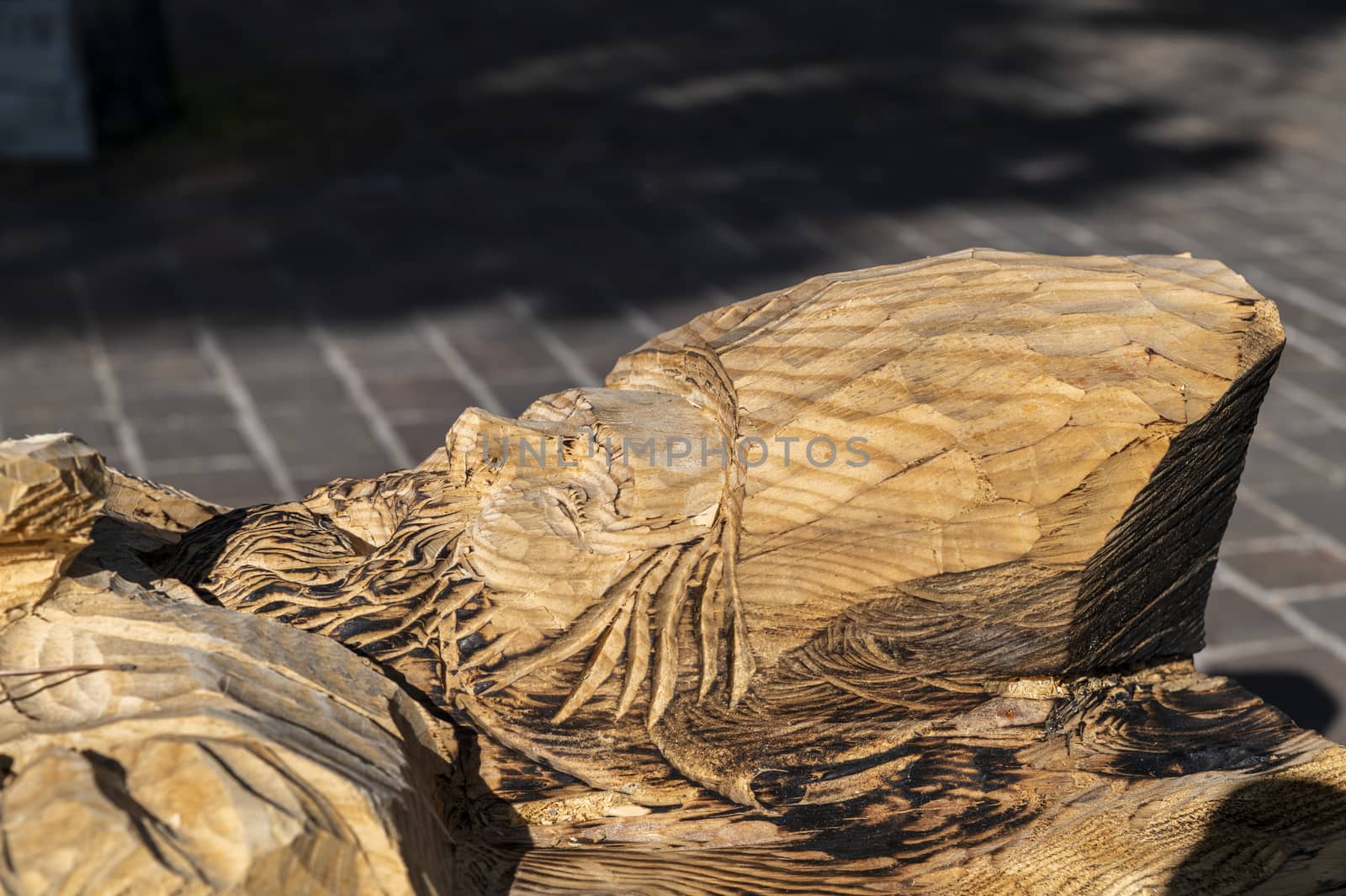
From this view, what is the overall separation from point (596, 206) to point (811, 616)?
3484 mm

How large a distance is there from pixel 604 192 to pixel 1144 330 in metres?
3.61

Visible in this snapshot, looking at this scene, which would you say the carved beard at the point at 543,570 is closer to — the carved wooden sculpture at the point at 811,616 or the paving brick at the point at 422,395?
the carved wooden sculpture at the point at 811,616

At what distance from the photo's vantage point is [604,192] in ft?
14.7

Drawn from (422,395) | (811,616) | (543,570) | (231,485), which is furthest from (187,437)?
(811,616)

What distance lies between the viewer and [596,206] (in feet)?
14.4

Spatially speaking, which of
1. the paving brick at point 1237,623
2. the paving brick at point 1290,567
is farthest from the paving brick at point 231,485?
the paving brick at point 1290,567

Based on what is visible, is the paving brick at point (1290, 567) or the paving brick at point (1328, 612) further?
the paving brick at point (1290, 567)

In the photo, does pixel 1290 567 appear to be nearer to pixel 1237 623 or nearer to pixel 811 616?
pixel 1237 623

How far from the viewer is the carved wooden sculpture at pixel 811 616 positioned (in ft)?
3.13

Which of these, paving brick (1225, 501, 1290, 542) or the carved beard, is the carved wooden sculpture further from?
paving brick (1225, 501, 1290, 542)

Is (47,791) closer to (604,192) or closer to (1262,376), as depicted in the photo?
(1262,376)

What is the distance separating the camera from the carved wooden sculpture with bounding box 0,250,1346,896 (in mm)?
955

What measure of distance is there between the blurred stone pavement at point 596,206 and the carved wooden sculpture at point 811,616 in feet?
5.32

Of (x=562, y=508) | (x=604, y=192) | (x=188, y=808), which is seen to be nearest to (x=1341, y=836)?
(x=562, y=508)
